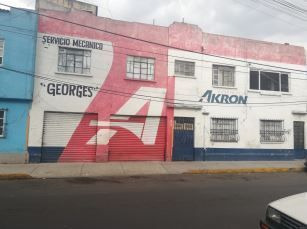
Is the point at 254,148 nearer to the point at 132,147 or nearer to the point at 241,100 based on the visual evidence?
the point at 241,100

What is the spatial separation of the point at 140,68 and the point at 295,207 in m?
13.6

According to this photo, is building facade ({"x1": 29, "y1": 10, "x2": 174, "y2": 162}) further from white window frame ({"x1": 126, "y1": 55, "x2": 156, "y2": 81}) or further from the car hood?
the car hood

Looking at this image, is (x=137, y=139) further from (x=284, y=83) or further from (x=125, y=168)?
(x=284, y=83)

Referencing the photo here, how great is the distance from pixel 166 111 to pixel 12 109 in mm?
7397

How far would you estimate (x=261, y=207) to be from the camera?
7.57m

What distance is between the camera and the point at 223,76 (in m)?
18.4

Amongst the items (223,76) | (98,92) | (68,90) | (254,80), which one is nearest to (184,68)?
(223,76)

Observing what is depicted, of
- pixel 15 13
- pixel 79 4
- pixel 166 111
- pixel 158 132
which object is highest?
pixel 79 4

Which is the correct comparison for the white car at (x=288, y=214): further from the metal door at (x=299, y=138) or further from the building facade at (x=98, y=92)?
the metal door at (x=299, y=138)

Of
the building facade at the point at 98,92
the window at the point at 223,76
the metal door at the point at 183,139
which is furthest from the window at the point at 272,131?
the building facade at the point at 98,92

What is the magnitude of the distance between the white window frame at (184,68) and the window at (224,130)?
110 inches

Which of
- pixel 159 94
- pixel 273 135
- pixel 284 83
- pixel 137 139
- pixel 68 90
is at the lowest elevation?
pixel 137 139

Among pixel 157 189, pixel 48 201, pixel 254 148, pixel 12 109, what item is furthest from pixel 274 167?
pixel 12 109

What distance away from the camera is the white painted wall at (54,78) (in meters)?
15.1
